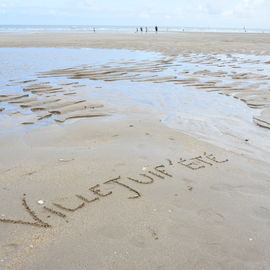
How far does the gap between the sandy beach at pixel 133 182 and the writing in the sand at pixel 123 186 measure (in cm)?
1

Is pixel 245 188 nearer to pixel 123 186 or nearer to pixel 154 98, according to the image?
pixel 123 186

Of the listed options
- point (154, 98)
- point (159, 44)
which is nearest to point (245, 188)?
point (154, 98)

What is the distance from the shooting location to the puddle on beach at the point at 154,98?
17.9 feet

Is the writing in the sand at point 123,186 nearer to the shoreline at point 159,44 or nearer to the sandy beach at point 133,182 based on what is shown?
the sandy beach at point 133,182

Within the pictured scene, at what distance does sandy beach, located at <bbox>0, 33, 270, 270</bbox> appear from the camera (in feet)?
8.04

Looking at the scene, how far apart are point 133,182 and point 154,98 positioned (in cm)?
430

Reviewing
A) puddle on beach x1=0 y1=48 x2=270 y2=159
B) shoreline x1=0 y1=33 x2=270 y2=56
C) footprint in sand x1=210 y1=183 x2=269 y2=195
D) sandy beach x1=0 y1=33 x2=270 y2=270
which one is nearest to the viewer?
sandy beach x1=0 y1=33 x2=270 y2=270

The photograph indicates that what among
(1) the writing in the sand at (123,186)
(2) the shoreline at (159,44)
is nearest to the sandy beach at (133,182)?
(1) the writing in the sand at (123,186)

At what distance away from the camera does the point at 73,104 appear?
22.4 feet

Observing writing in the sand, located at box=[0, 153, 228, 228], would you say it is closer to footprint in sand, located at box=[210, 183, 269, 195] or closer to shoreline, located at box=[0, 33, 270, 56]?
footprint in sand, located at box=[210, 183, 269, 195]

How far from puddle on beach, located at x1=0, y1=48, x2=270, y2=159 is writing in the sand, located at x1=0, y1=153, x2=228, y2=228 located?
82 cm

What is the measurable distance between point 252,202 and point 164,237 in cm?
113

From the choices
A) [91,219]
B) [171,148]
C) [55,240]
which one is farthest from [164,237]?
[171,148]

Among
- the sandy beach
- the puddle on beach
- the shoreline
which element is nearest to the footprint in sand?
the sandy beach
